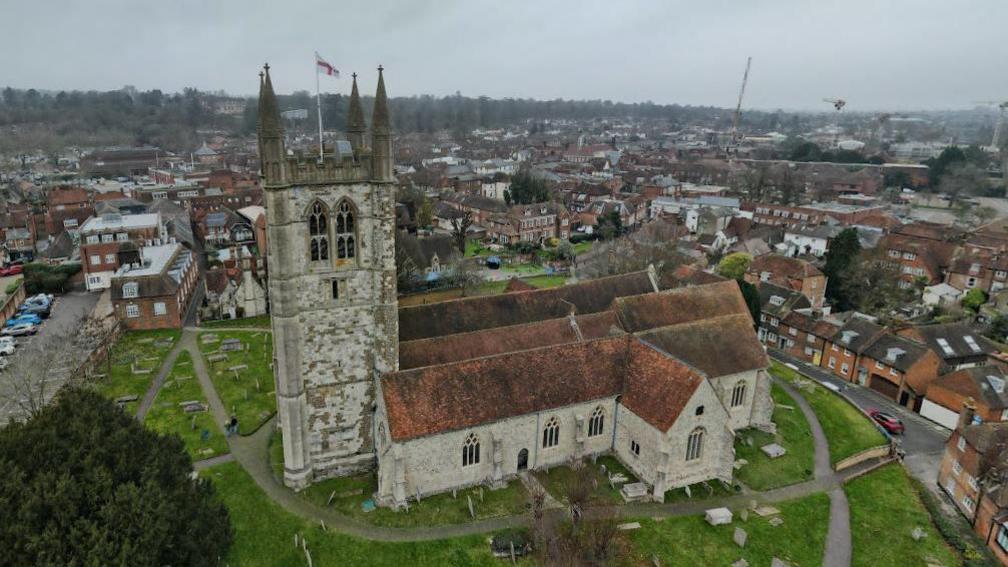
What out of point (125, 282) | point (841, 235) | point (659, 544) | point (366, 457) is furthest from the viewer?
point (841, 235)

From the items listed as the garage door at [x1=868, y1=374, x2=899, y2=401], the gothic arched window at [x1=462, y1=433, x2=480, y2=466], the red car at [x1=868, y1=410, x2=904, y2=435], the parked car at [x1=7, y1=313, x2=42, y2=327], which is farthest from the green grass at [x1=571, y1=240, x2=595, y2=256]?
the parked car at [x1=7, y1=313, x2=42, y2=327]

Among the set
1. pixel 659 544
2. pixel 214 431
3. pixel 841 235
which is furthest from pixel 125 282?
pixel 841 235

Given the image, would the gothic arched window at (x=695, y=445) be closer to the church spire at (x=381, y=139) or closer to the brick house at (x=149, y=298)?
the church spire at (x=381, y=139)

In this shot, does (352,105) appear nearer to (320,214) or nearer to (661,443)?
(320,214)

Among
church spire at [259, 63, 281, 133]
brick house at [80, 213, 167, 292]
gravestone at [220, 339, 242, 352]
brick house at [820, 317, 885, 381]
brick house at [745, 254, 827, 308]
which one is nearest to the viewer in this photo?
church spire at [259, 63, 281, 133]

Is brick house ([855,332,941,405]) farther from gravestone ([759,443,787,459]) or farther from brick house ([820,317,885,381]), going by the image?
gravestone ([759,443,787,459])

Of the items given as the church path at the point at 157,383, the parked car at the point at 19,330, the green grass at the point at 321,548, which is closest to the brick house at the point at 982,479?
the green grass at the point at 321,548
